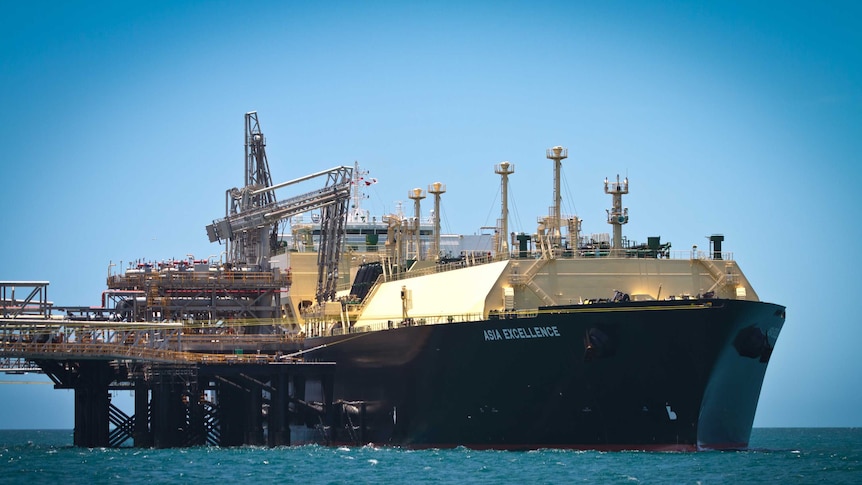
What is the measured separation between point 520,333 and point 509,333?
55 centimetres

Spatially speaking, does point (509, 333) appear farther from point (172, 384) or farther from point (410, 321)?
point (172, 384)

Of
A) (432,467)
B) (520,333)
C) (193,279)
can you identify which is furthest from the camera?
(193,279)

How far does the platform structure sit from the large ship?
0.67 meters

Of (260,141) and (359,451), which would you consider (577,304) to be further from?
(260,141)

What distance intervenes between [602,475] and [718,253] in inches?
568

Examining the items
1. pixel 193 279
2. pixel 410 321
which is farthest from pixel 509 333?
pixel 193 279

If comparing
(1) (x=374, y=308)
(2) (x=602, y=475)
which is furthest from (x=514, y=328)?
(1) (x=374, y=308)

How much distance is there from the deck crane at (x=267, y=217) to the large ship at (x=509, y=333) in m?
0.11

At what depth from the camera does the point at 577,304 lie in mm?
57094

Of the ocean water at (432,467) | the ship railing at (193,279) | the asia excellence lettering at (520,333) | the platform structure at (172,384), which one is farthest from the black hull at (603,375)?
the ship railing at (193,279)

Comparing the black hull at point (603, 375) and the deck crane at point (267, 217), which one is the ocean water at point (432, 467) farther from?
the deck crane at point (267, 217)

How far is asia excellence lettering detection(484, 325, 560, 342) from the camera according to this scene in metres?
55.7

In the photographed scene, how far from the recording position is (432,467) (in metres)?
54.4

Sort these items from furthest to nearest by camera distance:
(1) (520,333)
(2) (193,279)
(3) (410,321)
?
1. (2) (193,279)
2. (3) (410,321)
3. (1) (520,333)
